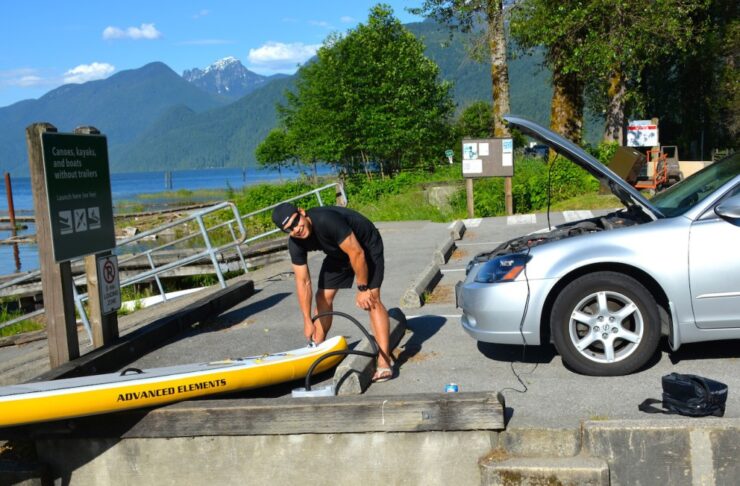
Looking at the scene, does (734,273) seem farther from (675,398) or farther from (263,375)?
(263,375)

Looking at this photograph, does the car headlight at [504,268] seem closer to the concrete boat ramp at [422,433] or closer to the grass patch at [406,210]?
the concrete boat ramp at [422,433]

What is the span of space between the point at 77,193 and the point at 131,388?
8.09ft

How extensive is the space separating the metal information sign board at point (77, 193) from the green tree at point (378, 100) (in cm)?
3006

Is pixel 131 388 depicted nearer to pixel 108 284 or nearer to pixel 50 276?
pixel 50 276

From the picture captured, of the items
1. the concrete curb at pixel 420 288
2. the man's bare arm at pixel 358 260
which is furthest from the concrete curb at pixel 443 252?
the man's bare arm at pixel 358 260

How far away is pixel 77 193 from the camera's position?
743 centimetres

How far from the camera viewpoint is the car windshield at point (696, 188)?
645cm

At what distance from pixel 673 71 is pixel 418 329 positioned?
52.8 meters

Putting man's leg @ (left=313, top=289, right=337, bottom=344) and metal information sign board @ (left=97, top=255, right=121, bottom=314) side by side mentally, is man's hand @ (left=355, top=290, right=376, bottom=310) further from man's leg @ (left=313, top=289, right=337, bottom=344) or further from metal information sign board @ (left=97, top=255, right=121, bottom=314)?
metal information sign board @ (left=97, top=255, right=121, bottom=314)

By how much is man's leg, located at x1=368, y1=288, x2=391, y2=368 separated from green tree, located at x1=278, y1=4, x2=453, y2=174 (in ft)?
103

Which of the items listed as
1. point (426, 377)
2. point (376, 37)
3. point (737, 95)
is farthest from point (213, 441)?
point (737, 95)

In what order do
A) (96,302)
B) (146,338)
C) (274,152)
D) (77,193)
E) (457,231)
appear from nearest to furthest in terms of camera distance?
(77,193)
(96,302)
(146,338)
(457,231)
(274,152)

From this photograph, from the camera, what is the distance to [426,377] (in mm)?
6773

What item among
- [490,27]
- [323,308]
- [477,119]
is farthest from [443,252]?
[477,119]
